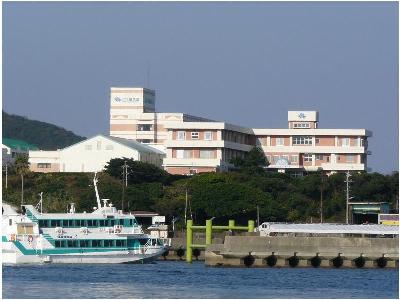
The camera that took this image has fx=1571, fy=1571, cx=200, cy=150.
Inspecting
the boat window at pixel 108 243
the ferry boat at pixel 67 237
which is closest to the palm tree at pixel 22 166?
the ferry boat at pixel 67 237

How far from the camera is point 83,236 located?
90125mm

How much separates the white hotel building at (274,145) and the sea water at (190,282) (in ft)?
208

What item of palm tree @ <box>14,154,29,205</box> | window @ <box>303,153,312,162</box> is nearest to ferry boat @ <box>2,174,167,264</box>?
palm tree @ <box>14,154,29,205</box>

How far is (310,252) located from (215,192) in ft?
132

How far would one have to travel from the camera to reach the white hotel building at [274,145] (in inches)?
6083

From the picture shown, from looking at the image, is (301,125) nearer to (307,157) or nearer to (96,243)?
(307,157)

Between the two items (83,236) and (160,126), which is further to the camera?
(160,126)

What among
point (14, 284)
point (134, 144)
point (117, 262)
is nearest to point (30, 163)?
point (134, 144)

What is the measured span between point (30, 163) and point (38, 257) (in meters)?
68.4

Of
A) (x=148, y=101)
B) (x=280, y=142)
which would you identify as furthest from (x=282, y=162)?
(x=148, y=101)

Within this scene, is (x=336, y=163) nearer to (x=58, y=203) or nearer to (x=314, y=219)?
(x=314, y=219)

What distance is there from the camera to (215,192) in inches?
5022

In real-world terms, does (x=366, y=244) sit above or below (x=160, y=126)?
below

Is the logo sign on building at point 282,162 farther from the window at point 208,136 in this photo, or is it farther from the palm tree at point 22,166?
the palm tree at point 22,166
